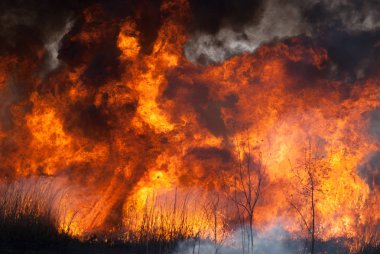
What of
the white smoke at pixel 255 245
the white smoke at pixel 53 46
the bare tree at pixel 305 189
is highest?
the white smoke at pixel 53 46

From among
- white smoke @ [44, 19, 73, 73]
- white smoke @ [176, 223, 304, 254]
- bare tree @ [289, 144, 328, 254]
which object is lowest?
white smoke @ [176, 223, 304, 254]

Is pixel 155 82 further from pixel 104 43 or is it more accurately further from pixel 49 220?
pixel 49 220

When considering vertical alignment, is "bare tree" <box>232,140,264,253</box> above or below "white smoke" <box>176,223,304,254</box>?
above

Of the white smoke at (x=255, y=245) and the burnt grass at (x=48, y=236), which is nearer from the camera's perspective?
the burnt grass at (x=48, y=236)

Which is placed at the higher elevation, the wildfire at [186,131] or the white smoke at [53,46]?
the white smoke at [53,46]

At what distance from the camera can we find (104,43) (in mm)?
19281

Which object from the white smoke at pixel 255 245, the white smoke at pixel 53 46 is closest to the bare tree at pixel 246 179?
the white smoke at pixel 255 245

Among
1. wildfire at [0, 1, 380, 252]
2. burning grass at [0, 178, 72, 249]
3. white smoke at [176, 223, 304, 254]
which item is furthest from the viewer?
wildfire at [0, 1, 380, 252]

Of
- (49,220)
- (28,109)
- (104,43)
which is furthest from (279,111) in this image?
(28,109)

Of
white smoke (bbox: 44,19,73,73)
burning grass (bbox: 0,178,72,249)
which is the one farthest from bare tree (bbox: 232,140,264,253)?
white smoke (bbox: 44,19,73,73)

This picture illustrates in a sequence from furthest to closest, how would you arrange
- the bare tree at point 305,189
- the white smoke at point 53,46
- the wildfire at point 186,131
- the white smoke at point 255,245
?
the white smoke at point 53,46 < the bare tree at point 305,189 < the wildfire at point 186,131 < the white smoke at point 255,245

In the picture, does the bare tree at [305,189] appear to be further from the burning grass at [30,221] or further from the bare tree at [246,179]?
the burning grass at [30,221]

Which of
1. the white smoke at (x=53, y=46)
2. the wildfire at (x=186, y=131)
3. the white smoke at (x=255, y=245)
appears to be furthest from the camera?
the white smoke at (x=53, y=46)

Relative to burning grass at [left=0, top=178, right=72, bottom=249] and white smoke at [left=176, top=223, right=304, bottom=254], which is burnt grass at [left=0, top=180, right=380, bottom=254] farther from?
white smoke at [left=176, top=223, right=304, bottom=254]
